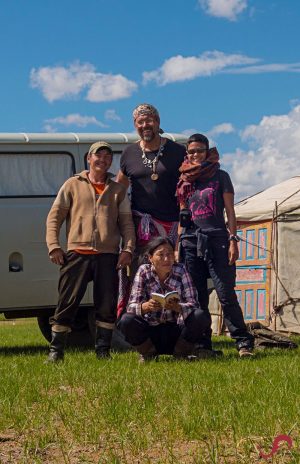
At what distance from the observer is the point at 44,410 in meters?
4.84

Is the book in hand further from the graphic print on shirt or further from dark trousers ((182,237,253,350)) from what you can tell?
the graphic print on shirt

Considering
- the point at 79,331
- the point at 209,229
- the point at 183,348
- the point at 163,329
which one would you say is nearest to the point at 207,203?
the point at 209,229

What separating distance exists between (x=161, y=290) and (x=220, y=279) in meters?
0.66

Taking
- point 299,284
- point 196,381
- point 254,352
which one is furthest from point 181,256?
point 299,284

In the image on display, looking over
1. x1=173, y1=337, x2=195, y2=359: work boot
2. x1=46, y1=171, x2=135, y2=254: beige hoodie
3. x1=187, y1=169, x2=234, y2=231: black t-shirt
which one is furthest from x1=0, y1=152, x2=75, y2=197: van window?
x1=173, y1=337, x2=195, y2=359: work boot

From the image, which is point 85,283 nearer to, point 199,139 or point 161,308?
point 161,308

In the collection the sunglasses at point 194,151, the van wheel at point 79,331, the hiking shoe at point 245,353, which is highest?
the sunglasses at point 194,151

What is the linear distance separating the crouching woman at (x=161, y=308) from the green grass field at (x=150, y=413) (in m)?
0.49

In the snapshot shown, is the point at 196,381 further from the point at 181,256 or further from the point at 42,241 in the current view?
the point at 42,241

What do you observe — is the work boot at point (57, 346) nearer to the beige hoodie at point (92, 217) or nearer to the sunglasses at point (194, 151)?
the beige hoodie at point (92, 217)

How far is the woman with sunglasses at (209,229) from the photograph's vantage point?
7562 mm

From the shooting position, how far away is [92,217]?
24.9 feet

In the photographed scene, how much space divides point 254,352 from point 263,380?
2.24 meters

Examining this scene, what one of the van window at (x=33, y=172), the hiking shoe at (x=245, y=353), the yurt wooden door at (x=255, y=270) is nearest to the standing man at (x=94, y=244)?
the hiking shoe at (x=245, y=353)
